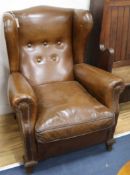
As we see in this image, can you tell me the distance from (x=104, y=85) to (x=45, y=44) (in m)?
0.61

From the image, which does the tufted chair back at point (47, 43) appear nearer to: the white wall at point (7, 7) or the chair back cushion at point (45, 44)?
the chair back cushion at point (45, 44)

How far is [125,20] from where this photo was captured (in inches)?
82.2

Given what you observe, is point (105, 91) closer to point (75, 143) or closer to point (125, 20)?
point (75, 143)

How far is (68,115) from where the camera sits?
4.84ft

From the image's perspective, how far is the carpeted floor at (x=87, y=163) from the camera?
1.59 metres

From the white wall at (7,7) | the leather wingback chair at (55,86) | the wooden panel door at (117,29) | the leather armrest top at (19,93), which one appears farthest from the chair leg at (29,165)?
the wooden panel door at (117,29)

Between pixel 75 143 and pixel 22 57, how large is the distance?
77 cm

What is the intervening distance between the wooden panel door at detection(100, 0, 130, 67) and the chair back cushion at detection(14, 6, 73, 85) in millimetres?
305

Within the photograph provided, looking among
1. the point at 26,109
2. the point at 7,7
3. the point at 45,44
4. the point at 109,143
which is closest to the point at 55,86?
the point at 45,44

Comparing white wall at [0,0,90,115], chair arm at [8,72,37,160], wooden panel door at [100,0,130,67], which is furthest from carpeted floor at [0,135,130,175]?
wooden panel door at [100,0,130,67]

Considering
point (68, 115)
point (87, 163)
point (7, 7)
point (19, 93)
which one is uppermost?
point (7, 7)

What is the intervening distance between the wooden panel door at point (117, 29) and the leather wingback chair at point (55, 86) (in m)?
0.21

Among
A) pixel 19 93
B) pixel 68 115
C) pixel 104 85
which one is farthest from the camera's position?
pixel 104 85

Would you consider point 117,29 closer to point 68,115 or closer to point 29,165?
point 68,115
